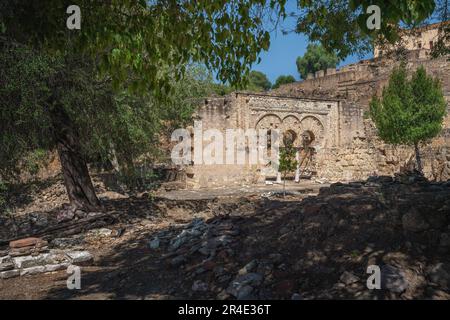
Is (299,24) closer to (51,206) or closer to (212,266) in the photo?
(212,266)

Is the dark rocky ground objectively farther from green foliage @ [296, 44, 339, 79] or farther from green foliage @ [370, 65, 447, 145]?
green foliage @ [296, 44, 339, 79]

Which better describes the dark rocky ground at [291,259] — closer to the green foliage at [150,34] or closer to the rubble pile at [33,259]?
the rubble pile at [33,259]

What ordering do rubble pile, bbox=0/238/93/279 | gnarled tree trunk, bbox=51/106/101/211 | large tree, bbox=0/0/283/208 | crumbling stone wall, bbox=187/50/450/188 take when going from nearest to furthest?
large tree, bbox=0/0/283/208, rubble pile, bbox=0/238/93/279, gnarled tree trunk, bbox=51/106/101/211, crumbling stone wall, bbox=187/50/450/188

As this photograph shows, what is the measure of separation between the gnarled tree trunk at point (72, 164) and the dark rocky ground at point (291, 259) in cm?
310

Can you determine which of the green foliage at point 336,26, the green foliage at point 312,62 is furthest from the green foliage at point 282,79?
the green foliage at point 336,26

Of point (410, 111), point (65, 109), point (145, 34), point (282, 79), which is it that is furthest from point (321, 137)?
point (282, 79)

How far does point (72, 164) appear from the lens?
9781 mm

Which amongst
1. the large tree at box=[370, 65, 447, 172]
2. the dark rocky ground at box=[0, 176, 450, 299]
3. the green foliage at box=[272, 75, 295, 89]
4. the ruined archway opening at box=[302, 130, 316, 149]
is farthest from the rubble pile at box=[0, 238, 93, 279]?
the green foliage at box=[272, 75, 295, 89]

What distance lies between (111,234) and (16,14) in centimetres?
531

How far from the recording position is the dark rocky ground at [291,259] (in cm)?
398

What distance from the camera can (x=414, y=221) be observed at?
4.58m

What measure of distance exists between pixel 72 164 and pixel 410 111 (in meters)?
18.0

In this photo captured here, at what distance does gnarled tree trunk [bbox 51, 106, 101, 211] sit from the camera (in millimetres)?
9320
